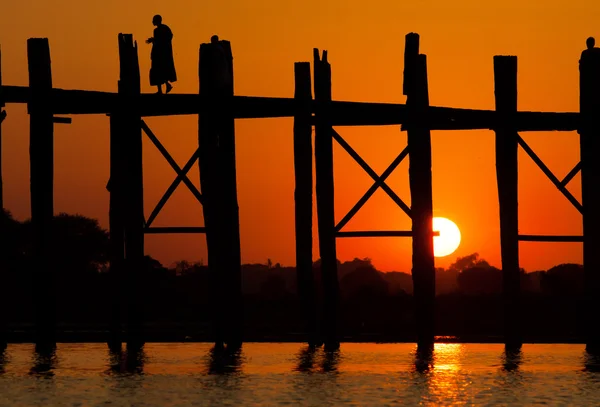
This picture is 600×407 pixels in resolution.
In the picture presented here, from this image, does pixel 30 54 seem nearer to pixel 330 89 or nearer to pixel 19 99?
pixel 19 99

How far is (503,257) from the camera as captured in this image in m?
20.5

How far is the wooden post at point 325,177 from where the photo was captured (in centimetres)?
2028

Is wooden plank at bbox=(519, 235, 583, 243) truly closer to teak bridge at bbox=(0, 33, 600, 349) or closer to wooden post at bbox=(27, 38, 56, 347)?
teak bridge at bbox=(0, 33, 600, 349)

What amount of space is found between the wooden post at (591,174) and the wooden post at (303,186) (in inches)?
144

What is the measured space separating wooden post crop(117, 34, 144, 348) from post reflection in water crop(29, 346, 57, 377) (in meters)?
1.32

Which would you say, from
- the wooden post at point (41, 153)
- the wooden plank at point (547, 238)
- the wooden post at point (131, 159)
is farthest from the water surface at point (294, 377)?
the wooden plank at point (547, 238)

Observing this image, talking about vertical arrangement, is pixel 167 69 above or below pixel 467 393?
above

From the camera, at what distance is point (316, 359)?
65.8ft

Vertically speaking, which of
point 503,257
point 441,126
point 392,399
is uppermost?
point 441,126

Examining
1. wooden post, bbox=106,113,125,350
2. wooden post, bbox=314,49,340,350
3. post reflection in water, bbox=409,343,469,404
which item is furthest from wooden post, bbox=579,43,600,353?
wooden post, bbox=106,113,125,350

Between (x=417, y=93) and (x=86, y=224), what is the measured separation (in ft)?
163

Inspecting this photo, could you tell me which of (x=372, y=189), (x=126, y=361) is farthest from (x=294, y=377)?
(x=372, y=189)

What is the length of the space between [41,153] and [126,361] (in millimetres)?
2848

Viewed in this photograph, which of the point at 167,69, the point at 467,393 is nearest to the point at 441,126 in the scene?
the point at 167,69
